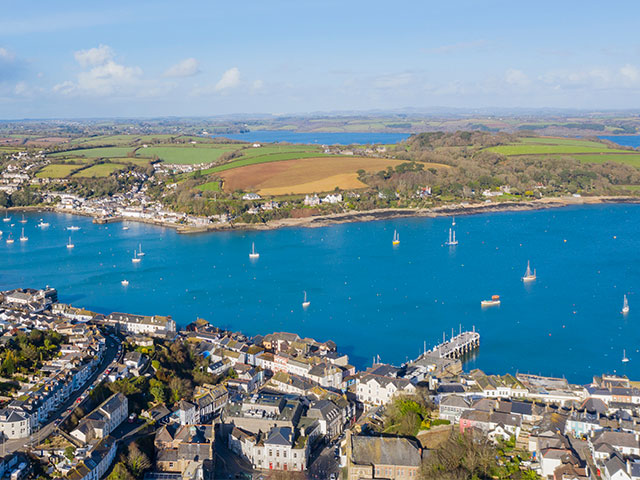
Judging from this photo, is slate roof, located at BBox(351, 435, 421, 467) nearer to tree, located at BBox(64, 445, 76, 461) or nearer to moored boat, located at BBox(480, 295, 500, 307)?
tree, located at BBox(64, 445, 76, 461)

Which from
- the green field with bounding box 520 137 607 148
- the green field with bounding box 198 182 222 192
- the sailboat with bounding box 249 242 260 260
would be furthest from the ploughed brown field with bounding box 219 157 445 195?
the green field with bounding box 520 137 607 148

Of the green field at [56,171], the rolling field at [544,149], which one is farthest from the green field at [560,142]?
the green field at [56,171]

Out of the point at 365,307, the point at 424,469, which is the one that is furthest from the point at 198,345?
the point at 424,469

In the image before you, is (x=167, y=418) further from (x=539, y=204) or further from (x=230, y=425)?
(x=539, y=204)

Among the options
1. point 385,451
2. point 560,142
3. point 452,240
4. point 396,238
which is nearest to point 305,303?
point 385,451

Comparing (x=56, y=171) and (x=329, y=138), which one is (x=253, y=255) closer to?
(x=56, y=171)

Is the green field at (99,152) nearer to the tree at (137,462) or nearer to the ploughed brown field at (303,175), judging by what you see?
the ploughed brown field at (303,175)
